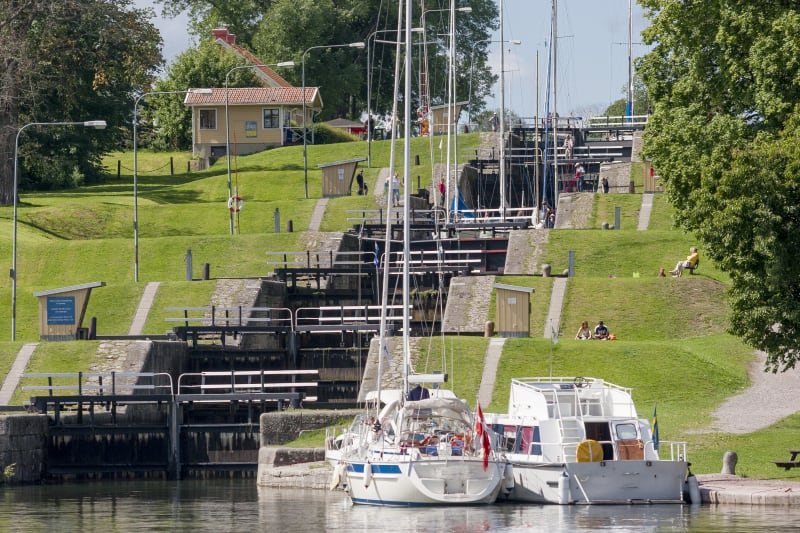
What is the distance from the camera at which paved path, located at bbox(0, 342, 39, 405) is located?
48594mm

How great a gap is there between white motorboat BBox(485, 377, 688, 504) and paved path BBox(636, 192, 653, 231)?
3464 cm

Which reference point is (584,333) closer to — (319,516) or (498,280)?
(498,280)

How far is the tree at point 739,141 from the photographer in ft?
120

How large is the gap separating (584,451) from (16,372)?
951 inches

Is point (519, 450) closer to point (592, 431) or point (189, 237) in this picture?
point (592, 431)

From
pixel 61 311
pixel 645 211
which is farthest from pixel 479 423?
pixel 645 211

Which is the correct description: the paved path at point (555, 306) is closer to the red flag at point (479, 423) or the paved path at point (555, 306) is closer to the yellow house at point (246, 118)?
the red flag at point (479, 423)

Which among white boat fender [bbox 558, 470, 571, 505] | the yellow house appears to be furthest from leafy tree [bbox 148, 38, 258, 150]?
white boat fender [bbox 558, 470, 571, 505]

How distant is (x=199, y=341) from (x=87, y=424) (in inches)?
397

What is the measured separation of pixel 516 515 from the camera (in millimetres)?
32281

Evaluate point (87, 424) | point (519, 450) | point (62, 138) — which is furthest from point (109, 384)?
point (62, 138)

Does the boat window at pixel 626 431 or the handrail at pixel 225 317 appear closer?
the boat window at pixel 626 431

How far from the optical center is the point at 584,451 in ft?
110

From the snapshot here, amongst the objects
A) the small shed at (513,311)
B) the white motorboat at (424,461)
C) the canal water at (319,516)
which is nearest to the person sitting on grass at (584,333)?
the small shed at (513,311)
